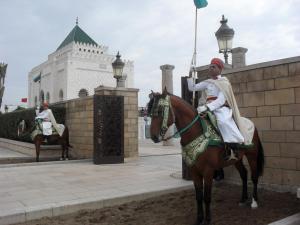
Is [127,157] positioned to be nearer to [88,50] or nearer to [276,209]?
[276,209]

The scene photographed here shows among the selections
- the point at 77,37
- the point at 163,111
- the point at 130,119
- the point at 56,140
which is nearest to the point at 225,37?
the point at 130,119

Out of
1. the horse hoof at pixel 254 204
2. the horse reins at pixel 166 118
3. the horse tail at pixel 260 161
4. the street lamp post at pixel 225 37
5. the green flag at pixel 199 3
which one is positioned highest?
the street lamp post at pixel 225 37

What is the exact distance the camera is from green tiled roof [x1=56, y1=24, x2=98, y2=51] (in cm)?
5822

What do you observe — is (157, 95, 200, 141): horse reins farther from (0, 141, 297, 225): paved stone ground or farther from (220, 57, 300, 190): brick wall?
(220, 57, 300, 190): brick wall

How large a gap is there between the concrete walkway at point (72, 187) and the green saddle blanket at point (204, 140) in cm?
196

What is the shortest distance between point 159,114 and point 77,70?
49.9 metres

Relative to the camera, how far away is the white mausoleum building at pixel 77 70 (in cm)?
5219

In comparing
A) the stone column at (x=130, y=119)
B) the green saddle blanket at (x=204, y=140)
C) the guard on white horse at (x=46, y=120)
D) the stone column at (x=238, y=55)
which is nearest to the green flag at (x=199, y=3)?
the green saddle blanket at (x=204, y=140)

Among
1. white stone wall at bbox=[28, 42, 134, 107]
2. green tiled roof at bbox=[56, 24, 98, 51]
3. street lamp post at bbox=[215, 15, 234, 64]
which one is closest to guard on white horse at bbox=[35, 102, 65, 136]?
street lamp post at bbox=[215, 15, 234, 64]

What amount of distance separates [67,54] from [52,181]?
152 ft

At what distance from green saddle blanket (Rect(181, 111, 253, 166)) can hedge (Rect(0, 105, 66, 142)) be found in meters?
10.7

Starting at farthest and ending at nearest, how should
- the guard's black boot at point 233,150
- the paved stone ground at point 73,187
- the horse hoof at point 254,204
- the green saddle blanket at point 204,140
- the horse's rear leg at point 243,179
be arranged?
1. the horse's rear leg at point 243,179
2. the horse hoof at point 254,204
3. the paved stone ground at point 73,187
4. the guard's black boot at point 233,150
5. the green saddle blanket at point 204,140

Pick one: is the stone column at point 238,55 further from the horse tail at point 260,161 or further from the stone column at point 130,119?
the horse tail at point 260,161

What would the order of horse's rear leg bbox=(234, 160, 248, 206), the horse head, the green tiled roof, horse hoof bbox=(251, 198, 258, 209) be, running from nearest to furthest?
the horse head → horse hoof bbox=(251, 198, 258, 209) → horse's rear leg bbox=(234, 160, 248, 206) → the green tiled roof
